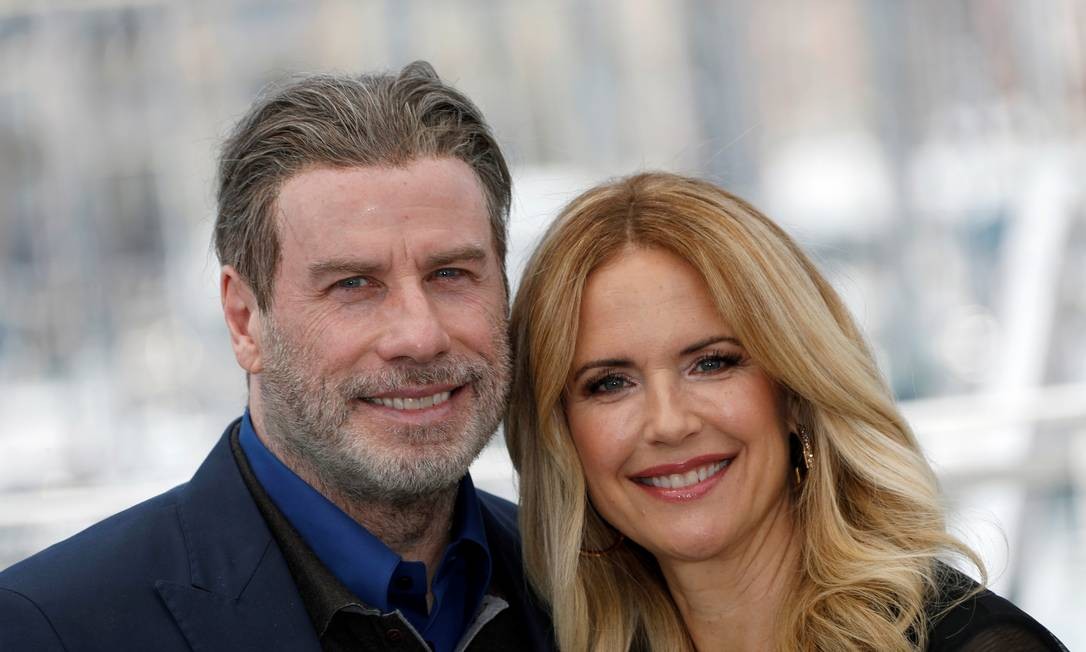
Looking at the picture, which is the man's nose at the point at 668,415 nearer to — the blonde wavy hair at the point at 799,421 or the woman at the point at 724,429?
the woman at the point at 724,429

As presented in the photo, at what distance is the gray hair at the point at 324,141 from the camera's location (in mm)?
2576

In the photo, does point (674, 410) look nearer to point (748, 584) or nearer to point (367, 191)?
point (748, 584)

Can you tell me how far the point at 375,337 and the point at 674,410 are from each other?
1.92ft

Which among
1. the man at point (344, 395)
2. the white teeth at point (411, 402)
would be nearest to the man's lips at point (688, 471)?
the man at point (344, 395)

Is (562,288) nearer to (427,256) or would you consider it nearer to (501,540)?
(427,256)

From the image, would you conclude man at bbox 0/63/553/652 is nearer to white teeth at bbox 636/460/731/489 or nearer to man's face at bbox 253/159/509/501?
man's face at bbox 253/159/509/501

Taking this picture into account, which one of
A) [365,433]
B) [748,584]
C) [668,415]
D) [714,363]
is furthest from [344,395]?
[748,584]

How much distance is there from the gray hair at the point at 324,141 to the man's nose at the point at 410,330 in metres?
0.25

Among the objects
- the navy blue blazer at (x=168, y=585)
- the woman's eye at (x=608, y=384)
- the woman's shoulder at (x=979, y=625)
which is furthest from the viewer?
the woman's eye at (x=608, y=384)

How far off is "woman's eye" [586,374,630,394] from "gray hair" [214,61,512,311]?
1.01 feet

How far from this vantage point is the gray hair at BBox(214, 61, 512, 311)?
2.58 metres

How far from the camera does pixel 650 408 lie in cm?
263

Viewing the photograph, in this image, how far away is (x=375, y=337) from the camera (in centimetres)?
251

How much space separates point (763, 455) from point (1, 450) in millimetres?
7032
